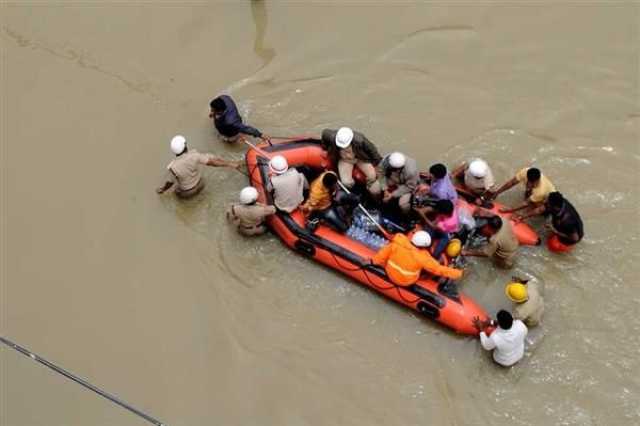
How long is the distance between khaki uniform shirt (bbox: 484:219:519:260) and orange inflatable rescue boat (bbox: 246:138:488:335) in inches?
17.6

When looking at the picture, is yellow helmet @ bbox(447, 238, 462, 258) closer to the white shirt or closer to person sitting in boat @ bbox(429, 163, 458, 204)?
person sitting in boat @ bbox(429, 163, 458, 204)

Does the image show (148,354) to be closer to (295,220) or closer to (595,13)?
(295,220)

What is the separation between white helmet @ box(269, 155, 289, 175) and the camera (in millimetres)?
5375

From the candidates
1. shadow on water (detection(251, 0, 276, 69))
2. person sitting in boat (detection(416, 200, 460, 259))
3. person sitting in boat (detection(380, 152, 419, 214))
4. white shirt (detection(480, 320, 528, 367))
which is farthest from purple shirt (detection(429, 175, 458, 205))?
shadow on water (detection(251, 0, 276, 69))

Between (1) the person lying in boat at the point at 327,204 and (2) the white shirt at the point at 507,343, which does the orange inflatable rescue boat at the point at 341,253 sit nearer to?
(1) the person lying in boat at the point at 327,204

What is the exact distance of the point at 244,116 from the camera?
6.50 meters

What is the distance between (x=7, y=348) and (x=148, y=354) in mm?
1239

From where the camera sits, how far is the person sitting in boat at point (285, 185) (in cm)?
539

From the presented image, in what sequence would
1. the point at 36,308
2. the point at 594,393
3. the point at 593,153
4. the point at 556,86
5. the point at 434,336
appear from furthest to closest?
the point at 556,86 < the point at 593,153 < the point at 36,308 < the point at 434,336 < the point at 594,393

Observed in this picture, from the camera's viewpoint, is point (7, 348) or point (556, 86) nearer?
point (7, 348)

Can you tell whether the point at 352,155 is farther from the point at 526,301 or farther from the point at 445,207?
the point at 526,301

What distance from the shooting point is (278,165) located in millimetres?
5383

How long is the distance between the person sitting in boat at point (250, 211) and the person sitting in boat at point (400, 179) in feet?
3.38

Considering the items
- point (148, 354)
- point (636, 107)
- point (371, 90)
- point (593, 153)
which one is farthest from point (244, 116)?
point (636, 107)
